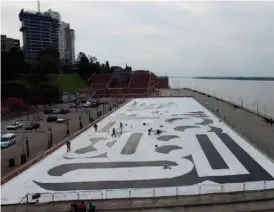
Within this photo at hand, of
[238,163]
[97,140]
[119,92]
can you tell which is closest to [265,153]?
[238,163]

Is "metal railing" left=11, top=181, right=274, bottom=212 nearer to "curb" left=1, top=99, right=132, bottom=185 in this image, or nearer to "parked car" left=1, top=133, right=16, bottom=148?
"curb" left=1, top=99, right=132, bottom=185

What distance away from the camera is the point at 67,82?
82.7 metres

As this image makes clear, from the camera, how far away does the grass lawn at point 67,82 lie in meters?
76.5

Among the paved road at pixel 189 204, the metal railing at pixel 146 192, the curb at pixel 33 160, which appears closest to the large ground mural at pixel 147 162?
the curb at pixel 33 160

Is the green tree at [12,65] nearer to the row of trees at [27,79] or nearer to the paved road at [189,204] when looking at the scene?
the row of trees at [27,79]

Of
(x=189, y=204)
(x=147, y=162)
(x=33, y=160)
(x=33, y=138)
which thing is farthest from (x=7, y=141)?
(x=189, y=204)

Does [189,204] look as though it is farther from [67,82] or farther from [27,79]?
[67,82]

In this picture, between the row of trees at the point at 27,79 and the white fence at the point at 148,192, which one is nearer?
the white fence at the point at 148,192

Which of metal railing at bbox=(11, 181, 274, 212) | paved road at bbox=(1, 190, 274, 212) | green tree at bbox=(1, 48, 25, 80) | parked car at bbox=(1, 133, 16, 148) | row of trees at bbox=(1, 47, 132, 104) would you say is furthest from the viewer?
green tree at bbox=(1, 48, 25, 80)

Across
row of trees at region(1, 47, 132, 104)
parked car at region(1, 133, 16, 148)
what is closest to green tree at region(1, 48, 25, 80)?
row of trees at region(1, 47, 132, 104)

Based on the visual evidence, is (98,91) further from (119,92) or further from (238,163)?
(238,163)

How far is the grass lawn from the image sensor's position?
251 ft

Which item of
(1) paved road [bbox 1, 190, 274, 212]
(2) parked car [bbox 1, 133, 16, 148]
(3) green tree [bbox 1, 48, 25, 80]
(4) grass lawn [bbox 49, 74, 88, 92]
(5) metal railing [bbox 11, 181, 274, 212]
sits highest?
(3) green tree [bbox 1, 48, 25, 80]

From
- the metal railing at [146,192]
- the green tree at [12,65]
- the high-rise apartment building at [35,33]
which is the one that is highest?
the high-rise apartment building at [35,33]
